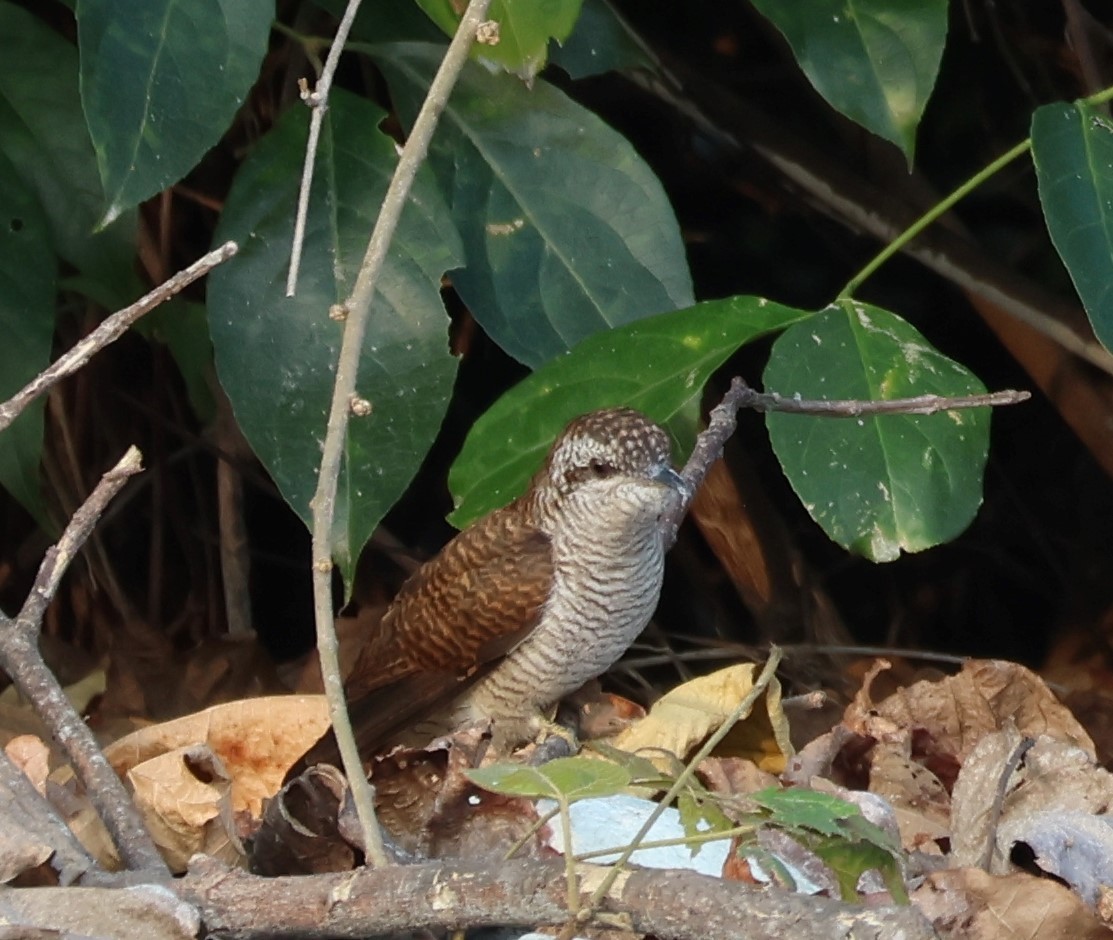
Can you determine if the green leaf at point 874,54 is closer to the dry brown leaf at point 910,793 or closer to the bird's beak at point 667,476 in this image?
the bird's beak at point 667,476

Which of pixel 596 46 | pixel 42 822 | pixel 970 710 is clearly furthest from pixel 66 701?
pixel 596 46

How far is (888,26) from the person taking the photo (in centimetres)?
234

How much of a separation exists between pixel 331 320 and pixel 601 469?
0.53 meters

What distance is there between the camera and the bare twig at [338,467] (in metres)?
1.51

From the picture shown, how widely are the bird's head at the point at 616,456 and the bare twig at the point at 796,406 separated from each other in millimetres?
60

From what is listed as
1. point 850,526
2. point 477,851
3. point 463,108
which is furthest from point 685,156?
point 477,851

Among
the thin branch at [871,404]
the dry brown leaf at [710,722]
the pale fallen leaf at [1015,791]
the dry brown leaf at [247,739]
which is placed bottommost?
the dry brown leaf at [247,739]

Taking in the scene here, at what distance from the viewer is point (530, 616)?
278cm

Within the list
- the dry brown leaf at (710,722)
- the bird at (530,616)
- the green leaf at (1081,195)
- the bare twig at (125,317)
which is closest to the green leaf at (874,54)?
the green leaf at (1081,195)

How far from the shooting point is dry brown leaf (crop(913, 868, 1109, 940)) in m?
1.71

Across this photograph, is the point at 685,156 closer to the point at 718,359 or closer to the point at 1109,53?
the point at 1109,53

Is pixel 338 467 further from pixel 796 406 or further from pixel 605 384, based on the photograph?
pixel 605 384

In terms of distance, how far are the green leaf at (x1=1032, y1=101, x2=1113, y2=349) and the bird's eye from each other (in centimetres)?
78

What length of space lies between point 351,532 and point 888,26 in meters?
1.04
